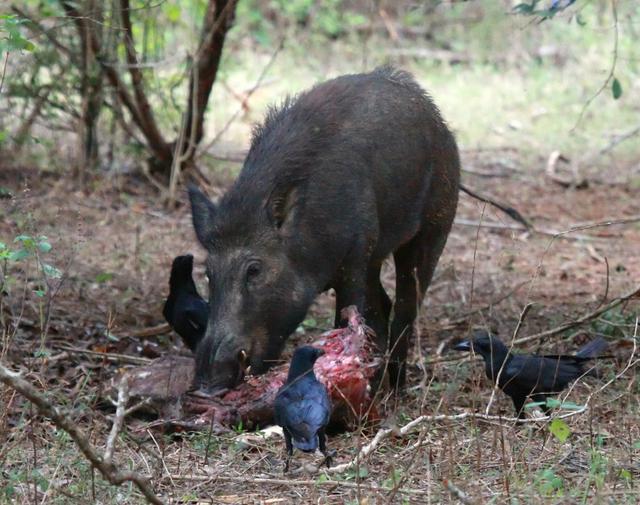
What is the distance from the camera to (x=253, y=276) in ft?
20.4

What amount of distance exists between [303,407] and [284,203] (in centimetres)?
154

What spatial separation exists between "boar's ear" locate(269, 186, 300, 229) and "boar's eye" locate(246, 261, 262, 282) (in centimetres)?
25

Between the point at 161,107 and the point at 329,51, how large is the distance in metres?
8.34

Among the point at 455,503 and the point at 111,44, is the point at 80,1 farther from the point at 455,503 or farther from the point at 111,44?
the point at 455,503

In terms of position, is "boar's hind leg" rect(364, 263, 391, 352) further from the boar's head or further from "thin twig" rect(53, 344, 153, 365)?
"thin twig" rect(53, 344, 153, 365)

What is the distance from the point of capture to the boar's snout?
590 cm

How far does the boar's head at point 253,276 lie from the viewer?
6070 millimetres

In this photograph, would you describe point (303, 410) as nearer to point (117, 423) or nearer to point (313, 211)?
point (117, 423)

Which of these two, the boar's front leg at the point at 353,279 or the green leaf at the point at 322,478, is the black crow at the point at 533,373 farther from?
the green leaf at the point at 322,478

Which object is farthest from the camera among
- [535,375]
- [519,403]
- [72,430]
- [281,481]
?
[519,403]

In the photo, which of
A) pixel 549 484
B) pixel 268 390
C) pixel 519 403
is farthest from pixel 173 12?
pixel 549 484

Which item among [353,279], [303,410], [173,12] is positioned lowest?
[303,410]

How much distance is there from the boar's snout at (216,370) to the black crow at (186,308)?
17.9 inches

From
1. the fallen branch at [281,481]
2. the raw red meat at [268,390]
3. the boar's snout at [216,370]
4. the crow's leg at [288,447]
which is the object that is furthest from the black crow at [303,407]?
the boar's snout at [216,370]
